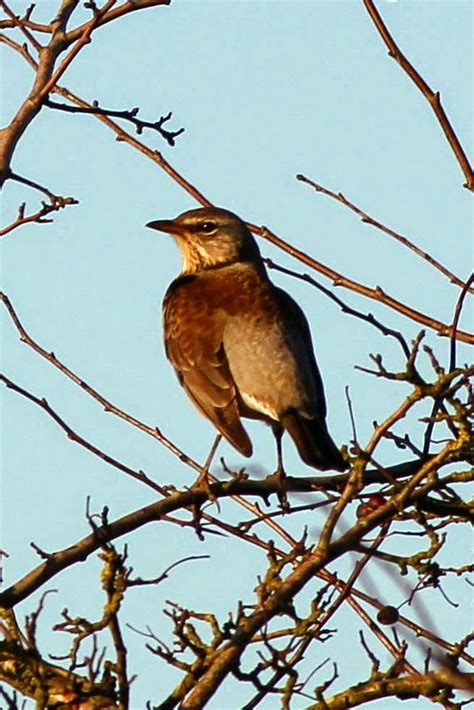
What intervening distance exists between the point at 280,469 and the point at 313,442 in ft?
0.92

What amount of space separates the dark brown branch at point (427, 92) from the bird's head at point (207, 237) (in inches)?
139

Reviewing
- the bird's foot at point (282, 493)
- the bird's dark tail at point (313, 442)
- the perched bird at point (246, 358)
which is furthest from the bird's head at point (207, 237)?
the bird's foot at point (282, 493)

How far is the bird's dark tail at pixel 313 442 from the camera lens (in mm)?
7328

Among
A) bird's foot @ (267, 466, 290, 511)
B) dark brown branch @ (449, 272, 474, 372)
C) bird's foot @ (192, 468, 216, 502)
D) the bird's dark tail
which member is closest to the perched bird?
the bird's dark tail

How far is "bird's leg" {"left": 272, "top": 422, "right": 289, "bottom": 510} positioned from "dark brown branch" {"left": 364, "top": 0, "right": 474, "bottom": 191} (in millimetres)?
1506

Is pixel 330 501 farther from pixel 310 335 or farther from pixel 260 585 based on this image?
pixel 310 335

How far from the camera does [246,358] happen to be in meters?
7.82

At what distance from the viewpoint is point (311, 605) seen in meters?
5.18

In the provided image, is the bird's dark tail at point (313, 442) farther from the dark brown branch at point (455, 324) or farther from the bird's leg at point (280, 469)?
the dark brown branch at point (455, 324)

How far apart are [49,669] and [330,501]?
124 centimetres

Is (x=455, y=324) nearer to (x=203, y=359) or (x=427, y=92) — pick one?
(x=427, y=92)

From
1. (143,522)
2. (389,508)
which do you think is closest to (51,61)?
(143,522)

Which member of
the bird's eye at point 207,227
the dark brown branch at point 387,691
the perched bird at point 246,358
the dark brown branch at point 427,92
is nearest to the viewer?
the dark brown branch at point 387,691

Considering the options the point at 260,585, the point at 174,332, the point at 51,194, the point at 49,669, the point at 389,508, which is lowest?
the point at 49,669
